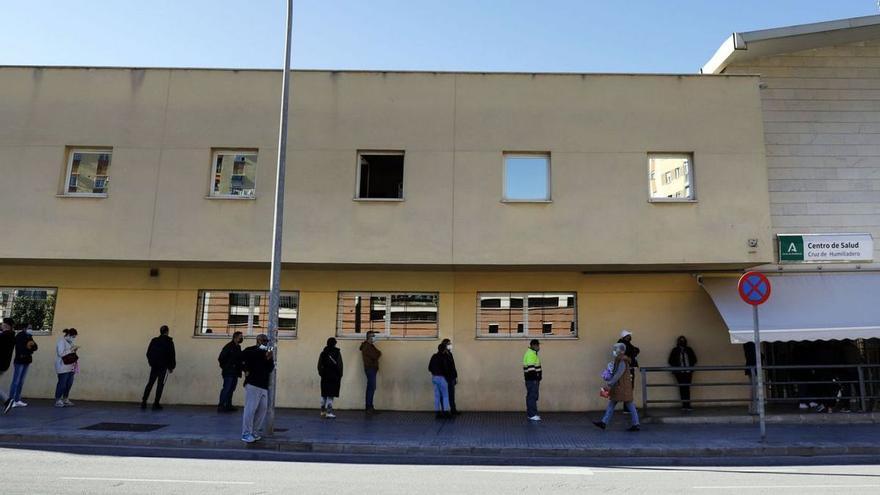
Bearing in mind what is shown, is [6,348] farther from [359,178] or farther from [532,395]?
[532,395]

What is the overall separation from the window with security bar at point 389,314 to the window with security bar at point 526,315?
118 cm

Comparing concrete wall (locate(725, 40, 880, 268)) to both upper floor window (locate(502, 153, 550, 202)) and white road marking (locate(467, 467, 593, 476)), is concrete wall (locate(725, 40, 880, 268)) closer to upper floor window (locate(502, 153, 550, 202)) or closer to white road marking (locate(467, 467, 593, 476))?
upper floor window (locate(502, 153, 550, 202))

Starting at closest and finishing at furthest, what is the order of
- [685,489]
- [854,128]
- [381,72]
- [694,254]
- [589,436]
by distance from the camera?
[685,489], [589,436], [694,254], [381,72], [854,128]

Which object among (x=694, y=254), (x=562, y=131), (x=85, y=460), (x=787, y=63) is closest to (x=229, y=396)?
(x=85, y=460)

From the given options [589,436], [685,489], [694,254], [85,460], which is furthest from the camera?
[694,254]

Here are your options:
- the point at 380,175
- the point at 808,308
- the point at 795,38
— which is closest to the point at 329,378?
the point at 380,175

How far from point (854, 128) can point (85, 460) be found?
16836mm

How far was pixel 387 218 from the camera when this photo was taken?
12.1 meters

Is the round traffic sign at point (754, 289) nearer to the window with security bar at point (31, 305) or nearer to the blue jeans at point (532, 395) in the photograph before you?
the blue jeans at point (532, 395)

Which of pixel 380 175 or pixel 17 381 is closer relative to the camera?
pixel 17 381

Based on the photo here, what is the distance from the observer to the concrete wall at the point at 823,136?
13.3 m

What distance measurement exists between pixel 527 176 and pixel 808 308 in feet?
21.5

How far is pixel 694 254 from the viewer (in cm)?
1184

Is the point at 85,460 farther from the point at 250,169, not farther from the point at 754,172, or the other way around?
the point at 754,172
